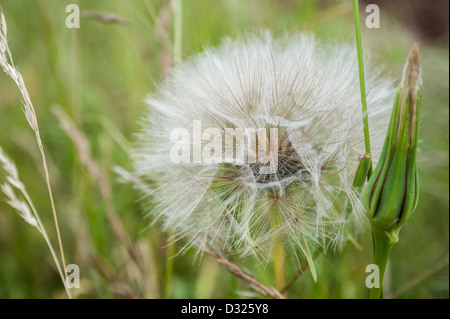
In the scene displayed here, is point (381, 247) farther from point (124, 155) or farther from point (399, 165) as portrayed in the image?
point (124, 155)

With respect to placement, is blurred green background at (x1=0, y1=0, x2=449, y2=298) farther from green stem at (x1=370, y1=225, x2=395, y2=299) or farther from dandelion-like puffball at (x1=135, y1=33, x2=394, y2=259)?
green stem at (x1=370, y1=225, x2=395, y2=299)

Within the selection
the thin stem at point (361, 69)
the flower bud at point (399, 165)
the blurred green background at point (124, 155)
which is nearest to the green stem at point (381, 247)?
the flower bud at point (399, 165)

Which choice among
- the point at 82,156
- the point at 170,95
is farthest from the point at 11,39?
the point at 170,95

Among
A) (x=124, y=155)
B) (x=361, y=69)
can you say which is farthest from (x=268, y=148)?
(x=124, y=155)

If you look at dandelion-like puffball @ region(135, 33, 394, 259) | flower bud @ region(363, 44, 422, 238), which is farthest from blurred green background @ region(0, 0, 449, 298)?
flower bud @ region(363, 44, 422, 238)

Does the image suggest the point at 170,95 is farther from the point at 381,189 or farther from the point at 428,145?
the point at 428,145

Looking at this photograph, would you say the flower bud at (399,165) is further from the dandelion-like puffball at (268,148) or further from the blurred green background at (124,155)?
the blurred green background at (124,155)

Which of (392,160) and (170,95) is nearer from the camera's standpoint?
(392,160)
